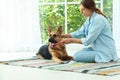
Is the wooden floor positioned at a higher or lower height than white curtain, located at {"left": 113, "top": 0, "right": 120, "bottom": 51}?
lower

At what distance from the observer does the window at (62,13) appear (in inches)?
224

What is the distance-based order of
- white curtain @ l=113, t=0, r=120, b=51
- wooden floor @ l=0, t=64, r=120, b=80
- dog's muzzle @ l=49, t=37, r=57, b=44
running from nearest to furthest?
1. wooden floor @ l=0, t=64, r=120, b=80
2. dog's muzzle @ l=49, t=37, r=57, b=44
3. white curtain @ l=113, t=0, r=120, b=51

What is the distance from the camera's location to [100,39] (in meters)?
3.94

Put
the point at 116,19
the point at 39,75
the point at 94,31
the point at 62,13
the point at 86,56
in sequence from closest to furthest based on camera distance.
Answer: the point at 39,75 → the point at 94,31 → the point at 86,56 → the point at 116,19 → the point at 62,13

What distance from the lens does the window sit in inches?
224

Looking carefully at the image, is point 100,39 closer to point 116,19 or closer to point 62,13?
point 116,19

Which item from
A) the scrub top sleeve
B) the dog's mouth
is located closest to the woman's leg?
the scrub top sleeve

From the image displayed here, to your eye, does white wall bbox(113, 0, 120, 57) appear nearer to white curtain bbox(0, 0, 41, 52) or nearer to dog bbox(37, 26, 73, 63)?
white curtain bbox(0, 0, 41, 52)

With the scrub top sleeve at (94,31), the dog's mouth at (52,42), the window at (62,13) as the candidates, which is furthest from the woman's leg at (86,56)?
the window at (62,13)

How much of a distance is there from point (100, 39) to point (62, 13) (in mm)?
2077

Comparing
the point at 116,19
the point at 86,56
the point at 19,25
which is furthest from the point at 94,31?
the point at 19,25

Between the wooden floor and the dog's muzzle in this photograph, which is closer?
the wooden floor

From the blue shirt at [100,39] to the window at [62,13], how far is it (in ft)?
5.67

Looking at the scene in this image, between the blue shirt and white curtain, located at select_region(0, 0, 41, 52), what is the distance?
1677 mm
